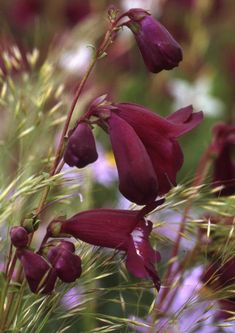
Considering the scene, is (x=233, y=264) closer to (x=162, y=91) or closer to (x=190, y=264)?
(x=190, y=264)

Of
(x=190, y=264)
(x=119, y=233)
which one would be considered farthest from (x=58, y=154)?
(x=190, y=264)

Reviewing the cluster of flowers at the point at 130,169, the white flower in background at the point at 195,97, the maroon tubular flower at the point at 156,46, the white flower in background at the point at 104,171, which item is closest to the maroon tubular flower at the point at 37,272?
the cluster of flowers at the point at 130,169

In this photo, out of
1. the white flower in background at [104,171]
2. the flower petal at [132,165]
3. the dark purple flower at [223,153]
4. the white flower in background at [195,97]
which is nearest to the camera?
the flower petal at [132,165]

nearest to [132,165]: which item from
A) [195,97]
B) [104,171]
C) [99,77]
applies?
[104,171]

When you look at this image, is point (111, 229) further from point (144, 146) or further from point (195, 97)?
point (195, 97)

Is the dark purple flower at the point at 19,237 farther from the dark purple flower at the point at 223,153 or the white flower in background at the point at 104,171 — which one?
the white flower in background at the point at 104,171

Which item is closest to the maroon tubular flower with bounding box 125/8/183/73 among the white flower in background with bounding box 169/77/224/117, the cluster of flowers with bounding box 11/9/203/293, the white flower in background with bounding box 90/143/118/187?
the cluster of flowers with bounding box 11/9/203/293

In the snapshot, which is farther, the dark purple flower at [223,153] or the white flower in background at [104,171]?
the white flower in background at [104,171]
